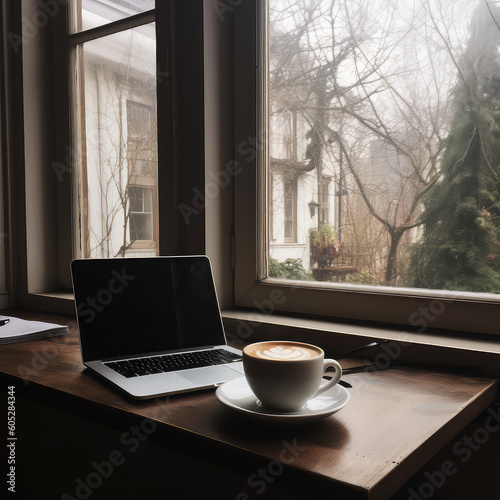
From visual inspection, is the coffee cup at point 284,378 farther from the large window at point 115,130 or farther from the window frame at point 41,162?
the window frame at point 41,162

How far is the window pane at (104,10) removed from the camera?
4.83 ft

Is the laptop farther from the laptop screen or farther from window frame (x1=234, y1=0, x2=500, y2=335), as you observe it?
window frame (x1=234, y1=0, x2=500, y2=335)

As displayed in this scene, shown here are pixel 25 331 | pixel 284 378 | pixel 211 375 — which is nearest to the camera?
pixel 284 378

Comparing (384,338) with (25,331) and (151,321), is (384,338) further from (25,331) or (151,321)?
(25,331)

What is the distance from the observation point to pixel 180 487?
3.63 feet

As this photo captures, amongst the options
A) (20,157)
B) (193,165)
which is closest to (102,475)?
(193,165)

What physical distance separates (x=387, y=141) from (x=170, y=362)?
67 centimetres

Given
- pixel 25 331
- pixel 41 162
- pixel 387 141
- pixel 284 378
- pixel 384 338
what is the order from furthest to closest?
pixel 41 162 → pixel 25 331 → pixel 387 141 → pixel 384 338 → pixel 284 378

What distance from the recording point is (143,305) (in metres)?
0.99

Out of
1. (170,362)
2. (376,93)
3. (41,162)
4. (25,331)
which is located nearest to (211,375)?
(170,362)

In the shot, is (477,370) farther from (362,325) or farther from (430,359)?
(362,325)

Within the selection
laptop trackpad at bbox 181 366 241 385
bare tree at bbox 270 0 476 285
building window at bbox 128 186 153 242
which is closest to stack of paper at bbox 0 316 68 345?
building window at bbox 128 186 153 242

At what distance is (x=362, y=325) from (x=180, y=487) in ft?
1.82

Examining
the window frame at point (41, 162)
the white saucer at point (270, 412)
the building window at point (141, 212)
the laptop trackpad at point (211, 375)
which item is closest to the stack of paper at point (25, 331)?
the window frame at point (41, 162)
